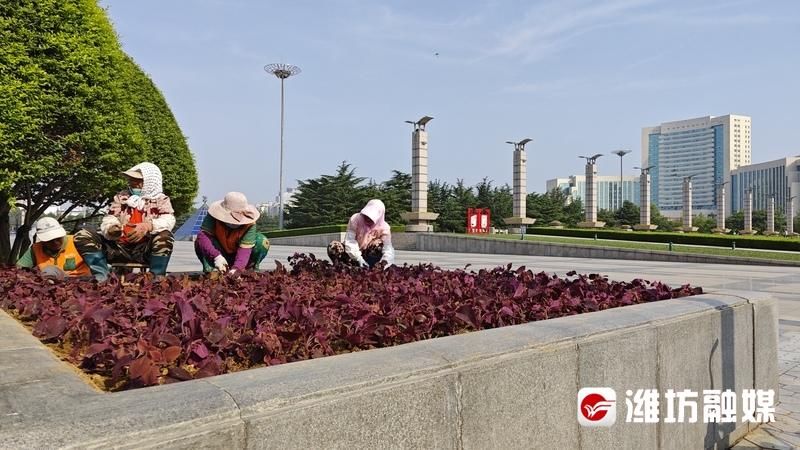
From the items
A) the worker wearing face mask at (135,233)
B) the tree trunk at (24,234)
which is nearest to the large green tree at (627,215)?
the tree trunk at (24,234)

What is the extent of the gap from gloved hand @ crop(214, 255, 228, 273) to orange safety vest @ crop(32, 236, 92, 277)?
1.22m

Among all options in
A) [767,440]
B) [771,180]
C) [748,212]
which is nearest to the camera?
[767,440]

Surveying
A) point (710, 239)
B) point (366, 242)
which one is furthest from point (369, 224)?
point (710, 239)

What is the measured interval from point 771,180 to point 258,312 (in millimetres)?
101729

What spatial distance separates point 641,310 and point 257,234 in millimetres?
3262

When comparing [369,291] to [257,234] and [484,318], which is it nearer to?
[484,318]

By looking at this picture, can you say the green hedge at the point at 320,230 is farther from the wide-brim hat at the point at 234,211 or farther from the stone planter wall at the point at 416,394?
the stone planter wall at the point at 416,394

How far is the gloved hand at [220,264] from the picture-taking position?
4.62m

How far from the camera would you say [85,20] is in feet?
20.5

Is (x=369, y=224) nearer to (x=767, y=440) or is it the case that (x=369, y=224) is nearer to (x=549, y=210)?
(x=767, y=440)

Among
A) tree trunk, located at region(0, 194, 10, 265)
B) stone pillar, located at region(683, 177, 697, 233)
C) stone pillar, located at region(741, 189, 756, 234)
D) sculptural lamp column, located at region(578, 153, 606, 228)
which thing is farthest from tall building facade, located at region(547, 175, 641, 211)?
tree trunk, located at region(0, 194, 10, 265)

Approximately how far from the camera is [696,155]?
95.0 meters

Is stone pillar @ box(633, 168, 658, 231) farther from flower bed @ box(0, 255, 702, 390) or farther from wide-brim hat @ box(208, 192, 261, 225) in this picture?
wide-brim hat @ box(208, 192, 261, 225)

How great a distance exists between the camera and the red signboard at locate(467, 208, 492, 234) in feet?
91.2
